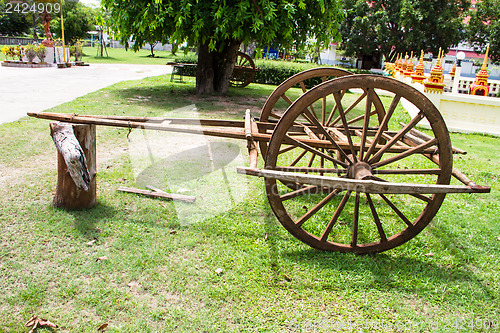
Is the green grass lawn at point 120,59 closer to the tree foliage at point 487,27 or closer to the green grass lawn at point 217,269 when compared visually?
the green grass lawn at point 217,269

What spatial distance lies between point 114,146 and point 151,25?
427cm

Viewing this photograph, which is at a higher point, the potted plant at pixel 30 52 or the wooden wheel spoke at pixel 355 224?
the potted plant at pixel 30 52

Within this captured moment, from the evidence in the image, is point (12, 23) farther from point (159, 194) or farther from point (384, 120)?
point (384, 120)

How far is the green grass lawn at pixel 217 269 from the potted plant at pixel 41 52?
1638 cm

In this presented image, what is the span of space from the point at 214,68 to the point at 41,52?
11325 millimetres

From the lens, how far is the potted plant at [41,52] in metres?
18.4

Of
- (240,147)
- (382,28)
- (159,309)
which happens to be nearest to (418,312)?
(159,309)

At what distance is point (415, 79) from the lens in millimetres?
11859

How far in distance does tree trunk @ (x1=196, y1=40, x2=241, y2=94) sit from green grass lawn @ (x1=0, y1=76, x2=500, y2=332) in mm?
7636

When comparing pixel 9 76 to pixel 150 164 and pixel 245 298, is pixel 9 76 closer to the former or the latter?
pixel 150 164

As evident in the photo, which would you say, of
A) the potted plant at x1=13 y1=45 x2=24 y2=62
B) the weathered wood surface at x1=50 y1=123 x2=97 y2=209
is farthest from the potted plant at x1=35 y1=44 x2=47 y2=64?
the weathered wood surface at x1=50 y1=123 x2=97 y2=209

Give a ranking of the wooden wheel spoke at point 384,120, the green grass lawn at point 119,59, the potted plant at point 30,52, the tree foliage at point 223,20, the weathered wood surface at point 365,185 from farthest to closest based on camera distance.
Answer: the green grass lawn at point 119,59
the potted plant at point 30,52
the tree foliage at point 223,20
the wooden wheel spoke at point 384,120
the weathered wood surface at point 365,185

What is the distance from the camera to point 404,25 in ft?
106

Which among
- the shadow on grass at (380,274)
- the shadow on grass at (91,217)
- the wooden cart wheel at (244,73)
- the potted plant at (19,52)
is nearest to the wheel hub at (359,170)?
the shadow on grass at (380,274)
